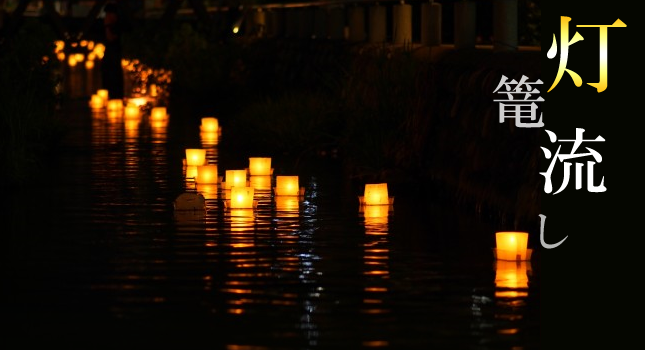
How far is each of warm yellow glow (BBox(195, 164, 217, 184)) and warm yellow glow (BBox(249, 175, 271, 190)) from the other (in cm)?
36

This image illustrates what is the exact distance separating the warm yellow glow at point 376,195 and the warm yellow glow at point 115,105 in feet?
46.5

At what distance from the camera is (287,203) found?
14.9m

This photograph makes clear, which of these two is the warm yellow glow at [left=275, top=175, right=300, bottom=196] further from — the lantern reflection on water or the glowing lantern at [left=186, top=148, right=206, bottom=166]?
the lantern reflection on water

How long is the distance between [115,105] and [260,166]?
11.8 meters

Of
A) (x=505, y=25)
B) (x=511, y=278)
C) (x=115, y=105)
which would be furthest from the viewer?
(x=115, y=105)

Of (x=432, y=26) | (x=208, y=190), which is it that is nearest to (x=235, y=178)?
(x=208, y=190)

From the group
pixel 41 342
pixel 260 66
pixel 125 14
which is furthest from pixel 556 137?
pixel 125 14

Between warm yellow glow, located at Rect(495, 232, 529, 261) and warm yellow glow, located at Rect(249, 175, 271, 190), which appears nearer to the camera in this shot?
warm yellow glow, located at Rect(495, 232, 529, 261)

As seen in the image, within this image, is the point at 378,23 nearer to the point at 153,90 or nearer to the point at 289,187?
the point at 289,187

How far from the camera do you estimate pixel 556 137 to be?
35.0 ft

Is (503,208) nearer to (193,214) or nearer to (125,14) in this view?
(193,214)

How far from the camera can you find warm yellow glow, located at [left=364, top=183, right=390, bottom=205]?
1453 cm

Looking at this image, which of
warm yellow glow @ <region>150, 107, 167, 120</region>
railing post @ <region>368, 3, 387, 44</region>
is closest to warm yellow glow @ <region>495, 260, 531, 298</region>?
railing post @ <region>368, 3, 387, 44</region>

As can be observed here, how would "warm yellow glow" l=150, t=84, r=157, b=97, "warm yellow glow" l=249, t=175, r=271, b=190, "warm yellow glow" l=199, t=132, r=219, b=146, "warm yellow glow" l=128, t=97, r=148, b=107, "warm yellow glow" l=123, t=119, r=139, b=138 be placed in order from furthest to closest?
"warm yellow glow" l=150, t=84, r=157, b=97, "warm yellow glow" l=128, t=97, r=148, b=107, "warm yellow glow" l=123, t=119, r=139, b=138, "warm yellow glow" l=199, t=132, r=219, b=146, "warm yellow glow" l=249, t=175, r=271, b=190
